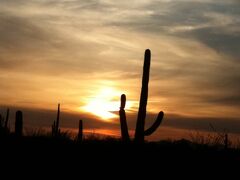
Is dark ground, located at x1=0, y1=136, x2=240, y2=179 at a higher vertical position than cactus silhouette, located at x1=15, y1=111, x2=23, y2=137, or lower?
lower

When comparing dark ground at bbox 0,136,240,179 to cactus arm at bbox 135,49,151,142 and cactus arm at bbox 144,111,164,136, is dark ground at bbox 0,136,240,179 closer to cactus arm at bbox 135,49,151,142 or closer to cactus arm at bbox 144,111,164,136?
cactus arm at bbox 135,49,151,142

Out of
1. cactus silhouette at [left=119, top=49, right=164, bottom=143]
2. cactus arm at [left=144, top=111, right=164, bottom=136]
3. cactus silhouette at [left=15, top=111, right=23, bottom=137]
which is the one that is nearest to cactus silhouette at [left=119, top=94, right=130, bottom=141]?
cactus silhouette at [left=119, top=49, right=164, bottom=143]

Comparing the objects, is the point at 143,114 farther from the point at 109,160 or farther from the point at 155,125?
the point at 109,160

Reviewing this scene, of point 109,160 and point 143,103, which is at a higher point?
point 143,103

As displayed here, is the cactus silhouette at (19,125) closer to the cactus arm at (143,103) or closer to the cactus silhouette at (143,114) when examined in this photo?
the cactus silhouette at (143,114)

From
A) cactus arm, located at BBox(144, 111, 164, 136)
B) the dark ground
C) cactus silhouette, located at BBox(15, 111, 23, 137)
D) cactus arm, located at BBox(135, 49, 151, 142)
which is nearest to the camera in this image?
the dark ground

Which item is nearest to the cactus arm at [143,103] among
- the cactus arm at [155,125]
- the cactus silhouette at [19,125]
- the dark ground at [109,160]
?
the cactus arm at [155,125]

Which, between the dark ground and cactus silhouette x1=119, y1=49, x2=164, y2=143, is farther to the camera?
cactus silhouette x1=119, y1=49, x2=164, y2=143

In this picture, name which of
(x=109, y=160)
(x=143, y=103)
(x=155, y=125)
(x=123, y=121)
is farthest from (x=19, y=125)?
(x=109, y=160)

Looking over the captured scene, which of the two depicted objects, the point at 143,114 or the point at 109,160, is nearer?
the point at 109,160

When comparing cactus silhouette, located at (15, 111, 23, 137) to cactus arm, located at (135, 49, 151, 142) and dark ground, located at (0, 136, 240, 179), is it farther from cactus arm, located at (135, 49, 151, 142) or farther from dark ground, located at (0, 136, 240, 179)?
cactus arm, located at (135, 49, 151, 142)

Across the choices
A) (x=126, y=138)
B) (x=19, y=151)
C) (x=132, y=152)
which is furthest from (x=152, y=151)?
(x=19, y=151)

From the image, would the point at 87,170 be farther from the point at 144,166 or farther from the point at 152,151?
the point at 152,151

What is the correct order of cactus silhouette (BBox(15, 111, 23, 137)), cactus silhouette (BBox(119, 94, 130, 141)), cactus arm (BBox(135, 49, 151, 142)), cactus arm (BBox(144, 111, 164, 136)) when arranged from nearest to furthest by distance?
cactus arm (BBox(135, 49, 151, 142)) < cactus arm (BBox(144, 111, 164, 136)) < cactus silhouette (BBox(119, 94, 130, 141)) < cactus silhouette (BBox(15, 111, 23, 137))
